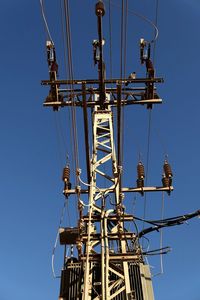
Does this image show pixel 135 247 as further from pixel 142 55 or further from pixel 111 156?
pixel 142 55

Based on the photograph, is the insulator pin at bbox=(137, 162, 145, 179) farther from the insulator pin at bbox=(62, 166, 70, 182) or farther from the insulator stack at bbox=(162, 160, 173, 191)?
the insulator pin at bbox=(62, 166, 70, 182)

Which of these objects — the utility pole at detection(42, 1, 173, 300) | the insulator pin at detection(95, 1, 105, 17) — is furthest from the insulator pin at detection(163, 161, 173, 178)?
the insulator pin at detection(95, 1, 105, 17)

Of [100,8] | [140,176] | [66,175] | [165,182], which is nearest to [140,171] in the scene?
[140,176]

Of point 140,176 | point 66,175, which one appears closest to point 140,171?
point 140,176

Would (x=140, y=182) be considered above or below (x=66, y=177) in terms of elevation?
above

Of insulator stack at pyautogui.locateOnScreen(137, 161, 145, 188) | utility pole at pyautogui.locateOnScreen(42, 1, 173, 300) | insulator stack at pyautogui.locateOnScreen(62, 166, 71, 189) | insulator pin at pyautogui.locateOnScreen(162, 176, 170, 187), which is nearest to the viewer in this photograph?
utility pole at pyautogui.locateOnScreen(42, 1, 173, 300)

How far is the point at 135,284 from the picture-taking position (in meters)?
8.98

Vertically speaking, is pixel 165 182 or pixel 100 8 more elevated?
pixel 100 8

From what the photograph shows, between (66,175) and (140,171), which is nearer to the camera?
(66,175)

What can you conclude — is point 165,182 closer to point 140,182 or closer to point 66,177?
point 140,182

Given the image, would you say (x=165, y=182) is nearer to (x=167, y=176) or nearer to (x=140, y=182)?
(x=167, y=176)

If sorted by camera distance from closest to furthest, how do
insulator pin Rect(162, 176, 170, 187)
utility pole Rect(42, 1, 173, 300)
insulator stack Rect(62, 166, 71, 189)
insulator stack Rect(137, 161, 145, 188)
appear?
utility pole Rect(42, 1, 173, 300) < insulator stack Rect(62, 166, 71, 189) < insulator pin Rect(162, 176, 170, 187) < insulator stack Rect(137, 161, 145, 188)

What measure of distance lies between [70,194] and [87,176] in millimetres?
868

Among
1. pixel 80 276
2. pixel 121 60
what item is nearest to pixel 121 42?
pixel 121 60
